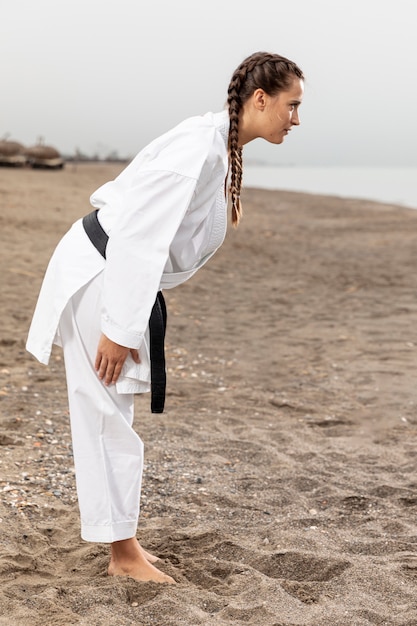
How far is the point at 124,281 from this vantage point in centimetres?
225

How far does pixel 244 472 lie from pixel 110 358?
171 centimetres

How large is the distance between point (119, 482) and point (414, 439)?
242 centimetres

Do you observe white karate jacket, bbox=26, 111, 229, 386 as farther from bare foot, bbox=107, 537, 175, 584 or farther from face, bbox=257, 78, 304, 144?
bare foot, bbox=107, 537, 175, 584

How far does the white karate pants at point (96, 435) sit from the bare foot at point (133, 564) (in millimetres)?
66

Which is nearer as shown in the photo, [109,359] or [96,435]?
[109,359]

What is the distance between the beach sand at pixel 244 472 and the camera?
252 cm

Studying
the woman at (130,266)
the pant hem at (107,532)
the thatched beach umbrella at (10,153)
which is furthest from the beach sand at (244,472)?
the thatched beach umbrella at (10,153)

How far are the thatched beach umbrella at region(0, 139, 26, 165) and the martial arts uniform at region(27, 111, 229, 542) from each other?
28.3 m

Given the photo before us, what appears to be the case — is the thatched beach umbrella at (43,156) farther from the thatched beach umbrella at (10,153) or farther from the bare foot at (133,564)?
the bare foot at (133,564)

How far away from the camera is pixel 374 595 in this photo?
2586mm

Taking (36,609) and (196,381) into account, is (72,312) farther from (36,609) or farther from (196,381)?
(196,381)

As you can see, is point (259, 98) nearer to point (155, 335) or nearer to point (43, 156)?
point (155, 335)

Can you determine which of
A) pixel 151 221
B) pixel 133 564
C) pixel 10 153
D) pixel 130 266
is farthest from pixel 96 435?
pixel 10 153

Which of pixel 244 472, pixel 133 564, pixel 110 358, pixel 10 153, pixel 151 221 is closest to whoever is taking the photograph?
pixel 151 221
